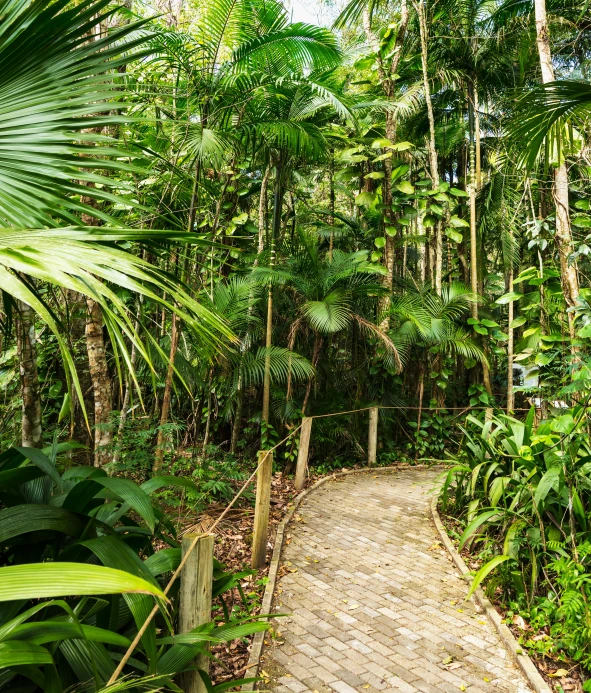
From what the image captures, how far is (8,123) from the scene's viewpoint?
199 centimetres

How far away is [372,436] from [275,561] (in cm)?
402

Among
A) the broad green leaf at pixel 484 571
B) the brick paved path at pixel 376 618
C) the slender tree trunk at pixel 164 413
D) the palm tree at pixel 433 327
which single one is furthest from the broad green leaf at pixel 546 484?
the palm tree at pixel 433 327

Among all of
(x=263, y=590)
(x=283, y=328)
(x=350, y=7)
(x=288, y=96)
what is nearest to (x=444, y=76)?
(x=350, y=7)

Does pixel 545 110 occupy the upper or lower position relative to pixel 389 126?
lower

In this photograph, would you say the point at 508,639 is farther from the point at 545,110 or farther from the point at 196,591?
the point at 545,110

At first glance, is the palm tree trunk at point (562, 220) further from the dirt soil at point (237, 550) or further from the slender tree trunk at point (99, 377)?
the slender tree trunk at point (99, 377)

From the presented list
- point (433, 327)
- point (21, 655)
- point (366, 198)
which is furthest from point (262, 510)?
point (366, 198)

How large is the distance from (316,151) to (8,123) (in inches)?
184

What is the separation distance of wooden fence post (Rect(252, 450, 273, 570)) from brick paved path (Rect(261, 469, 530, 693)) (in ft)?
0.94

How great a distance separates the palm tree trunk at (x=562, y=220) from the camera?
4.66 m

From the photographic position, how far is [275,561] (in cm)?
458

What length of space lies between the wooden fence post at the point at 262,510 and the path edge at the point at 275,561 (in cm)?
14

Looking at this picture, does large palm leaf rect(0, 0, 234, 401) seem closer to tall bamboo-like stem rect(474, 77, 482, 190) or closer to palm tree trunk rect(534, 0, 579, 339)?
palm tree trunk rect(534, 0, 579, 339)

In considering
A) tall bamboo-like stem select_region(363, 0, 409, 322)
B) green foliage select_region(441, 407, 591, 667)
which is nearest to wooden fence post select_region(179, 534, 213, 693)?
green foliage select_region(441, 407, 591, 667)
